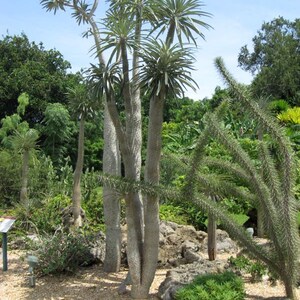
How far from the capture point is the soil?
20.9 feet

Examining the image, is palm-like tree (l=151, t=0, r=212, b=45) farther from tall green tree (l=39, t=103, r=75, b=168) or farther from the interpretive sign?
tall green tree (l=39, t=103, r=75, b=168)

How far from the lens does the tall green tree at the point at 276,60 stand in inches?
1005

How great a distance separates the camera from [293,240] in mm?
5496

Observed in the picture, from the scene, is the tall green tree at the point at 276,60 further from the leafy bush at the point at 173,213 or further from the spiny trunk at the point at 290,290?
the spiny trunk at the point at 290,290

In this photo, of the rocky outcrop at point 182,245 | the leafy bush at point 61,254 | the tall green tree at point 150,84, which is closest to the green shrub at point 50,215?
the leafy bush at point 61,254

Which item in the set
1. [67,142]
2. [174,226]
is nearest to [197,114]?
[67,142]

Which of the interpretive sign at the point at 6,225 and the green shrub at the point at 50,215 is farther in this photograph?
the green shrub at the point at 50,215

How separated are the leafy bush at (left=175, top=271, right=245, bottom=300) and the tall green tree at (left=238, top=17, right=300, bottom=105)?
60.5 ft

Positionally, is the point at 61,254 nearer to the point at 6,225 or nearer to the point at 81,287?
the point at 81,287

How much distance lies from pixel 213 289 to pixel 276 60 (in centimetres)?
2322

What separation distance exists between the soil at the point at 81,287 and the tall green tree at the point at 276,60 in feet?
56.8

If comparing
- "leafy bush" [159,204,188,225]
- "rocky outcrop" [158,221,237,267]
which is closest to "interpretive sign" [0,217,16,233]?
"rocky outcrop" [158,221,237,267]

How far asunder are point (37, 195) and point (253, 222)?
21.6 feet

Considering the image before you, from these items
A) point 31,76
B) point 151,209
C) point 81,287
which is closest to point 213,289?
point 151,209
